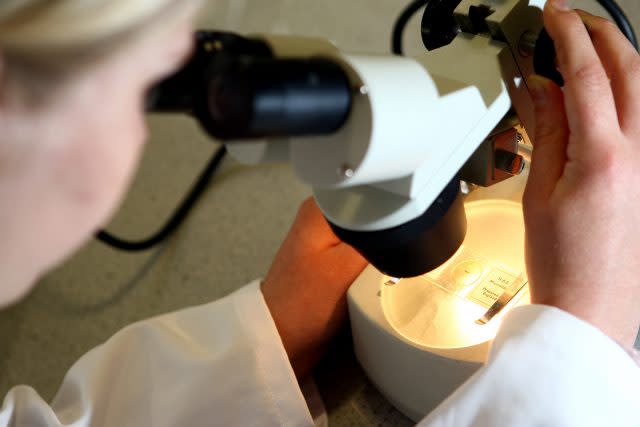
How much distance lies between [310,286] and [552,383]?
0.75ft

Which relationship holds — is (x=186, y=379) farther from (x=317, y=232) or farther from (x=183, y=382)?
(x=317, y=232)

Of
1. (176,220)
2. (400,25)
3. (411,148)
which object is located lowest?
(176,220)

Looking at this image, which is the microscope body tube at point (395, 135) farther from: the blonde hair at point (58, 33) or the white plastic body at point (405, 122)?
the blonde hair at point (58, 33)

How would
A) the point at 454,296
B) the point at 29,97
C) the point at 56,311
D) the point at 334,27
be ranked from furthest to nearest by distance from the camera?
the point at 334,27 → the point at 56,311 → the point at 454,296 → the point at 29,97

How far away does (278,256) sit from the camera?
0.57 meters

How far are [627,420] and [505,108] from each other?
20cm

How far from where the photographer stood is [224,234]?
2.54ft

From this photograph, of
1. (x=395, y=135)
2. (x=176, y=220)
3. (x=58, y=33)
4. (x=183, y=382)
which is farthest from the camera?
A: (x=176, y=220)

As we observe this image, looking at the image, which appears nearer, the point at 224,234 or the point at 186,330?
the point at 186,330

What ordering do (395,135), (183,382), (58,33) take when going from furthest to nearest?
(183,382) → (395,135) → (58,33)

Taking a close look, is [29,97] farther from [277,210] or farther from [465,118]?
[277,210]

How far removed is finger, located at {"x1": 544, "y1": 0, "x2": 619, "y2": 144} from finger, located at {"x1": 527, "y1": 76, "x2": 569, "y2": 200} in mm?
13

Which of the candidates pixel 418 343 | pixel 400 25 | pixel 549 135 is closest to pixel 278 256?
pixel 418 343

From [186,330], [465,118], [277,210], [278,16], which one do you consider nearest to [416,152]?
[465,118]
